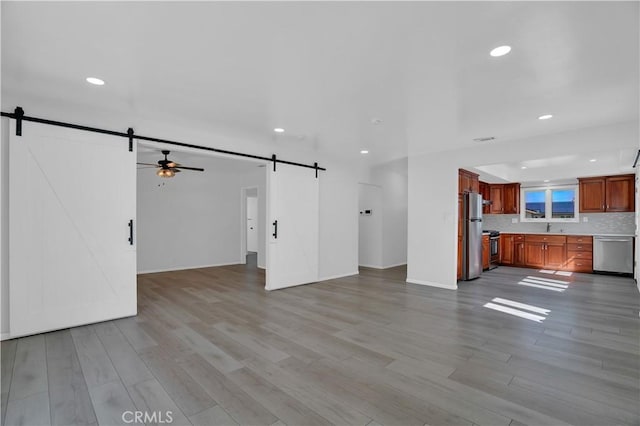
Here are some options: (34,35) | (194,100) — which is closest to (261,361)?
(194,100)

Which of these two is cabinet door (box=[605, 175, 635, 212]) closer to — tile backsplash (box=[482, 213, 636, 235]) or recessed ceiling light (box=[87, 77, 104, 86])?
tile backsplash (box=[482, 213, 636, 235])

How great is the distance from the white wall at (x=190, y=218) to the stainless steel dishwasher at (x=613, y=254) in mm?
8071

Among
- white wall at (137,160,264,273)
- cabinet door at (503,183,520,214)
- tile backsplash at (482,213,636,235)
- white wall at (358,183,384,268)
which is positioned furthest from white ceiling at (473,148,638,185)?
white wall at (137,160,264,273)

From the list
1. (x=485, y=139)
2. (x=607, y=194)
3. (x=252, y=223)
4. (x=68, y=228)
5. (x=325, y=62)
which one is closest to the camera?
(x=325, y=62)

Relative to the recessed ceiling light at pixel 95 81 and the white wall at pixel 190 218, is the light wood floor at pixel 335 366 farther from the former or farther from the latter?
the white wall at pixel 190 218

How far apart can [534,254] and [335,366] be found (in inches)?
294

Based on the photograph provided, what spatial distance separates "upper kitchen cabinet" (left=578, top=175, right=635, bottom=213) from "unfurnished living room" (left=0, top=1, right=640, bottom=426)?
4.82ft

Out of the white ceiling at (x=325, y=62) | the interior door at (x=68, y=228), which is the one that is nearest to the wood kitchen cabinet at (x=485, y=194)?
the white ceiling at (x=325, y=62)

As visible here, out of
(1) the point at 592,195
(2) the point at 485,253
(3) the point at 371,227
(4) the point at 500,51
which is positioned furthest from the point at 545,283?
(4) the point at 500,51

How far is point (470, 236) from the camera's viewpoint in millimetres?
6121

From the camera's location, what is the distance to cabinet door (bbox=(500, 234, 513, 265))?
8.12 meters

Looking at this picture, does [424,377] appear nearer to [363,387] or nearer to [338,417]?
[363,387]

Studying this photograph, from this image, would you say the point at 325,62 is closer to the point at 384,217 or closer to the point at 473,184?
the point at 473,184

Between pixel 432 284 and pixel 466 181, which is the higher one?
pixel 466 181
